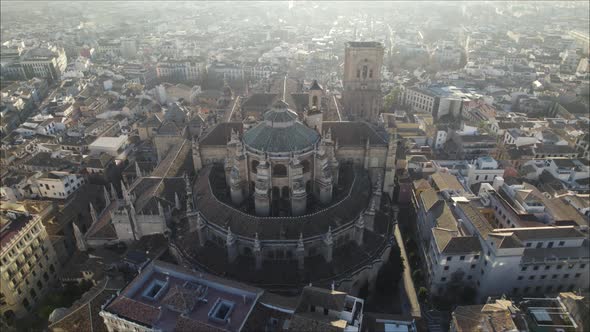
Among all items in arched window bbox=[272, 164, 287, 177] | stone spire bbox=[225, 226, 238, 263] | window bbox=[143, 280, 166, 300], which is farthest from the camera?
arched window bbox=[272, 164, 287, 177]

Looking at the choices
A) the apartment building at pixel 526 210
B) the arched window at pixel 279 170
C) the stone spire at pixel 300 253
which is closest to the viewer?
the stone spire at pixel 300 253

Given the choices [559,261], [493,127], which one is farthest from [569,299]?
[493,127]

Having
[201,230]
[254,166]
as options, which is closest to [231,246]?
[201,230]

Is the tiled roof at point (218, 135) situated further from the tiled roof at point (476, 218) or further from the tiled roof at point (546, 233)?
the tiled roof at point (546, 233)

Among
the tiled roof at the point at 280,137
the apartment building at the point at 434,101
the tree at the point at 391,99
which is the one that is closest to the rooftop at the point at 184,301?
the tiled roof at the point at 280,137

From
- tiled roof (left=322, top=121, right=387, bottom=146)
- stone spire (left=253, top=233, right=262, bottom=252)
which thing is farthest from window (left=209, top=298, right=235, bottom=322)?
tiled roof (left=322, top=121, right=387, bottom=146)

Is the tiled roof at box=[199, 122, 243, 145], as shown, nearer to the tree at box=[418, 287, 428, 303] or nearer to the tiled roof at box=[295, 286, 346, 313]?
the tiled roof at box=[295, 286, 346, 313]

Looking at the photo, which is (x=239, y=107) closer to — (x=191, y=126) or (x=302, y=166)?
(x=191, y=126)
